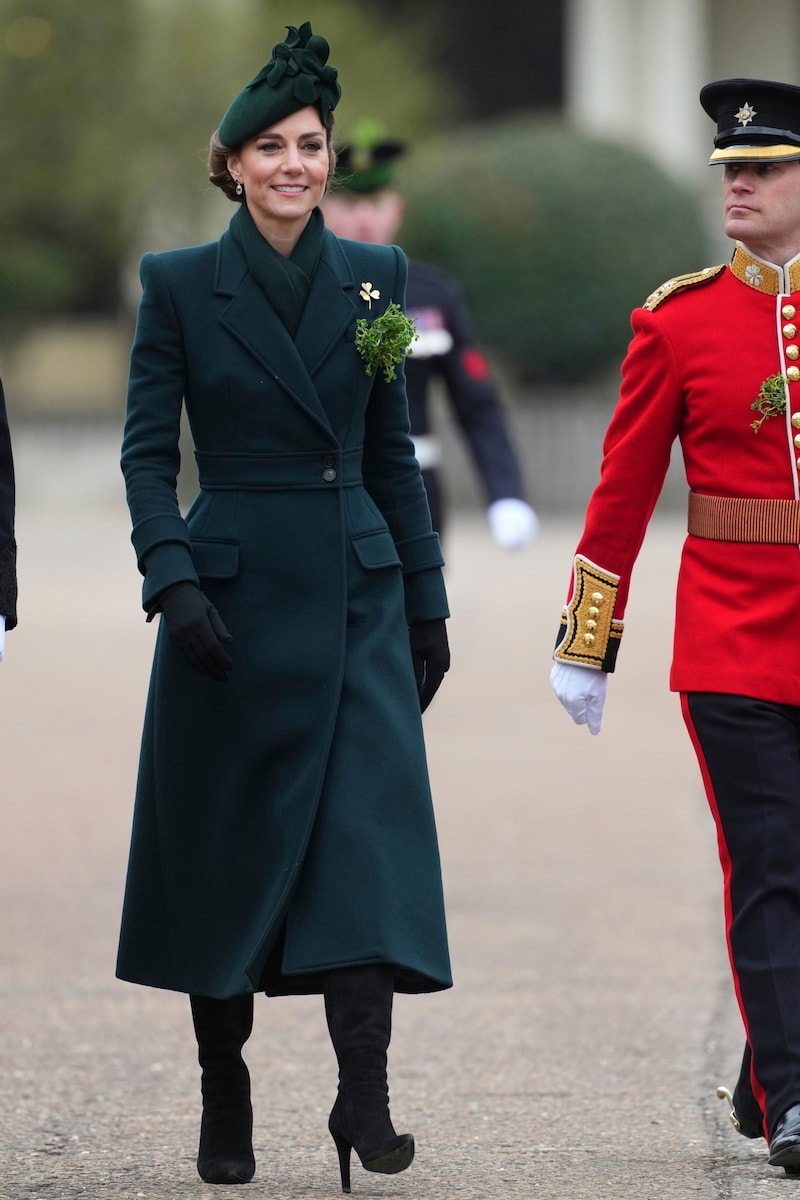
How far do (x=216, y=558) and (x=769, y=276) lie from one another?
41.3 inches

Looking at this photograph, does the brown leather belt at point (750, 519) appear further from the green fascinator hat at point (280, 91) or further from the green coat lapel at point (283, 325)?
the green fascinator hat at point (280, 91)

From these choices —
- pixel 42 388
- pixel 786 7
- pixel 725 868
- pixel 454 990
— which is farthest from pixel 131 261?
pixel 725 868

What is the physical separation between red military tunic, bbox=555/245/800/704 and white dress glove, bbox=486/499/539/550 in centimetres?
252

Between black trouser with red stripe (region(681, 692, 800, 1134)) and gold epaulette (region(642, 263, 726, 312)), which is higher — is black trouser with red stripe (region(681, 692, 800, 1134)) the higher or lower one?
the lower one

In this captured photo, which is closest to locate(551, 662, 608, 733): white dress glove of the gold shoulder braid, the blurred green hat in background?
the gold shoulder braid

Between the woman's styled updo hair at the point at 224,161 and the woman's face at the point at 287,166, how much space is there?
0.13ft

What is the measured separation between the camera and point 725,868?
400cm

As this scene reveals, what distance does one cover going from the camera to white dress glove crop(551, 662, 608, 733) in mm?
4121

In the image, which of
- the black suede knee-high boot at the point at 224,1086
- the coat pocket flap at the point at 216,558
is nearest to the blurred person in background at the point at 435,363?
the coat pocket flap at the point at 216,558

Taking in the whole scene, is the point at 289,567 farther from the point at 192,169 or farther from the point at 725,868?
the point at 192,169

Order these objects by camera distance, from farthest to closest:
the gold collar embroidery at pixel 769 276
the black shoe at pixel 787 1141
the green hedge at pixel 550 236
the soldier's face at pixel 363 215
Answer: the green hedge at pixel 550 236 → the soldier's face at pixel 363 215 → the gold collar embroidery at pixel 769 276 → the black shoe at pixel 787 1141

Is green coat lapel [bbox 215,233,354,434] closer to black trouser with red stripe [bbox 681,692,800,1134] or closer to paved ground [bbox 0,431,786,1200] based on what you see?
black trouser with red stripe [bbox 681,692,800,1134]

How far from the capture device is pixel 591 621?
4117 mm

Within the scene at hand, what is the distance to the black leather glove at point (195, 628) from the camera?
3.75 meters
